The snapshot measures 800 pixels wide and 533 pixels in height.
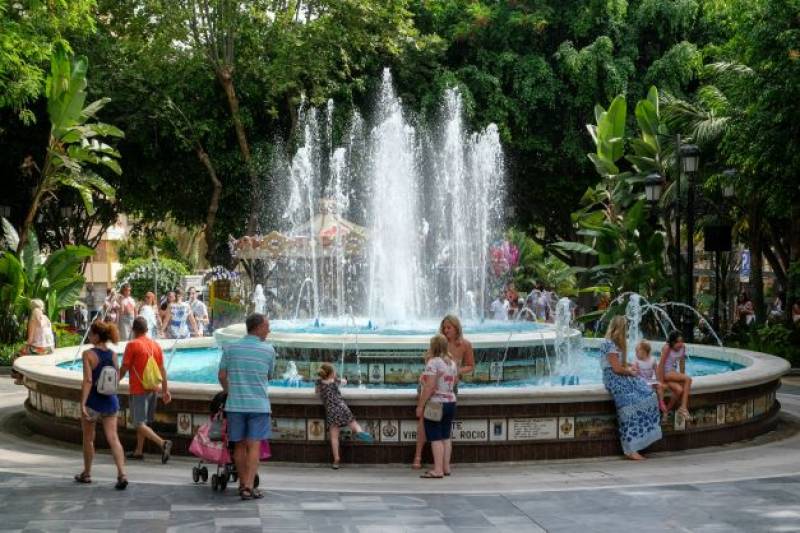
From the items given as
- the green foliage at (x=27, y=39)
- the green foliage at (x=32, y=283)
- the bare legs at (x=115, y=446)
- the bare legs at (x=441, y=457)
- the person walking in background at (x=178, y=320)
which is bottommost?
the bare legs at (x=441, y=457)

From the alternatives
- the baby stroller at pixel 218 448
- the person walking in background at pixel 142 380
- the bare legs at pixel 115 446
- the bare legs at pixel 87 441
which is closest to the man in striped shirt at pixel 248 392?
the baby stroller at pixel 218 448

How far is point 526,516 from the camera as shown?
9086 millimetres

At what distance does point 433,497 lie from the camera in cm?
984

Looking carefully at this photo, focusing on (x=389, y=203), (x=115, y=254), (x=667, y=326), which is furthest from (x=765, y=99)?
(x=115, y=254)

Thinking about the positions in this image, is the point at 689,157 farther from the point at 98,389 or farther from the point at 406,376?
the point at 98,389

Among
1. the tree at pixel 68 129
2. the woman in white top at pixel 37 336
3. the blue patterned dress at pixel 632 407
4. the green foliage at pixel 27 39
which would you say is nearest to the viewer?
the blue patterned dress at pixel 632 407

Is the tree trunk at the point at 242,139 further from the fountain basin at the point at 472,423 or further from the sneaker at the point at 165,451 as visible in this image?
the sneaker at the point at 165,451

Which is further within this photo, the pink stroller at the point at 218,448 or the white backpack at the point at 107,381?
the white backpack at the point at 107,381

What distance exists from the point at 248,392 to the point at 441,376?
212cm

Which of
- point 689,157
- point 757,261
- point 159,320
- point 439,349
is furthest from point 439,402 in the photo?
point 757,261

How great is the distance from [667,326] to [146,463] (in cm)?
1737

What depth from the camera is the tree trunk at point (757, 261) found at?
1087 inches

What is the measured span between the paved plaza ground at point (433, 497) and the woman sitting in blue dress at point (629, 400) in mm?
241

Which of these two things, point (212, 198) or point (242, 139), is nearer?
point (242, 139)
